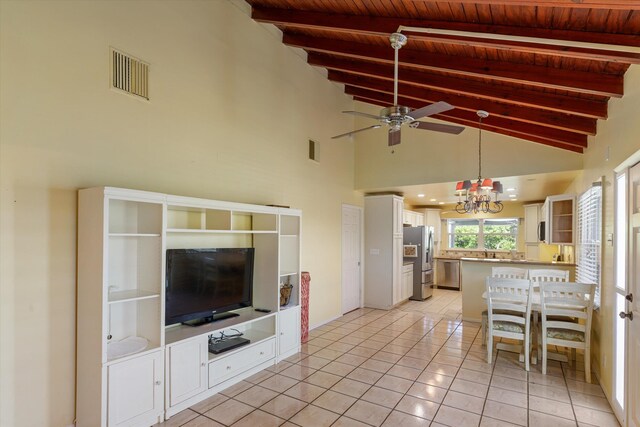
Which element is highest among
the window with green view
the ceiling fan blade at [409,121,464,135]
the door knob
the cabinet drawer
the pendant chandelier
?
the ceiling fan blade at [409,121,464,135]

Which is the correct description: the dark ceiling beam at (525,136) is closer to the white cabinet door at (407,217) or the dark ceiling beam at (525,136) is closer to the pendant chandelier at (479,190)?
the pendant chandelier at (479,190)

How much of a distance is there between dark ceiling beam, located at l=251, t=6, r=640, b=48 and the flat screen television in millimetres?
2671

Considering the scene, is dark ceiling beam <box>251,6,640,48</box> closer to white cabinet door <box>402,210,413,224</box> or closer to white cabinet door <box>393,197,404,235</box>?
white cabinet door <box>393,197,404,235</box>

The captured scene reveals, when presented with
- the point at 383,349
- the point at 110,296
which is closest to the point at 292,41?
the point at 110,296

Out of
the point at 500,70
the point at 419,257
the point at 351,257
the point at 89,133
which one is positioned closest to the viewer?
the point at 89,133

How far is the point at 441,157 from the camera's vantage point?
19.8ft

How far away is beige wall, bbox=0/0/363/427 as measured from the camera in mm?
2328

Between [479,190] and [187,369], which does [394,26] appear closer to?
[479,190]

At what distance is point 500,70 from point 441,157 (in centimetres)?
287

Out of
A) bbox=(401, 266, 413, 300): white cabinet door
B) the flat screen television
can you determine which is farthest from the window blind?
the flat screen television

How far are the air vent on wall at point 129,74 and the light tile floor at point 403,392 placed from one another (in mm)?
2853

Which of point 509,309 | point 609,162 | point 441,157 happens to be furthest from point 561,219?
point 609,162

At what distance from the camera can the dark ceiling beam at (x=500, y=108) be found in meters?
3.79

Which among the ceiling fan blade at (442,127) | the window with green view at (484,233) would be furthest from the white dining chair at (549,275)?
the window with green view at (484,233)
